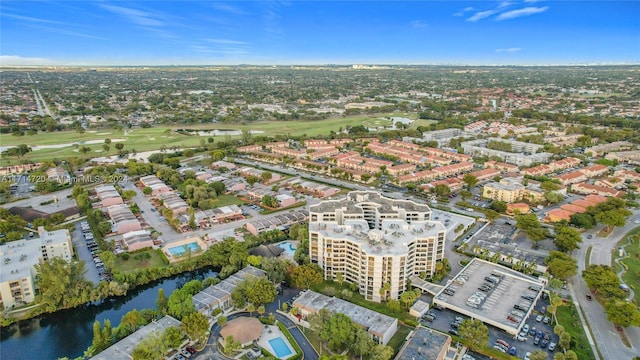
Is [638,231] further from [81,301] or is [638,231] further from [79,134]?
[79,134]

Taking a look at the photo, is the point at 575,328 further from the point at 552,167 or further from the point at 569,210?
the point at 552,167

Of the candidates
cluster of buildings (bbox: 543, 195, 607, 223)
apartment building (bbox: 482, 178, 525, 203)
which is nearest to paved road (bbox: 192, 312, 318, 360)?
cluster of buildings (bbox: 543, 195, 607, 223)

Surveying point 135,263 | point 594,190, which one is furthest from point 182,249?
point 594,190

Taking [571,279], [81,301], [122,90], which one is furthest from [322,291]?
[122,90]

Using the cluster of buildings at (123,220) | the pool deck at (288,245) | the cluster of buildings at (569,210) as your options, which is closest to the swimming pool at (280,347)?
the pool deck at (288,245)

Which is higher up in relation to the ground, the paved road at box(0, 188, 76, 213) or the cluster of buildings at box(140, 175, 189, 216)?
the cluster of buildings at box(140, 175, 189, 216)

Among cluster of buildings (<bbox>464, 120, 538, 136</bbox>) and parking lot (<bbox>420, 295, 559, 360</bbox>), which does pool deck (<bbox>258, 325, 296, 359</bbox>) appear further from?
cluster of buildings (<bbox>464, 120, 538, 136</bbox>)
